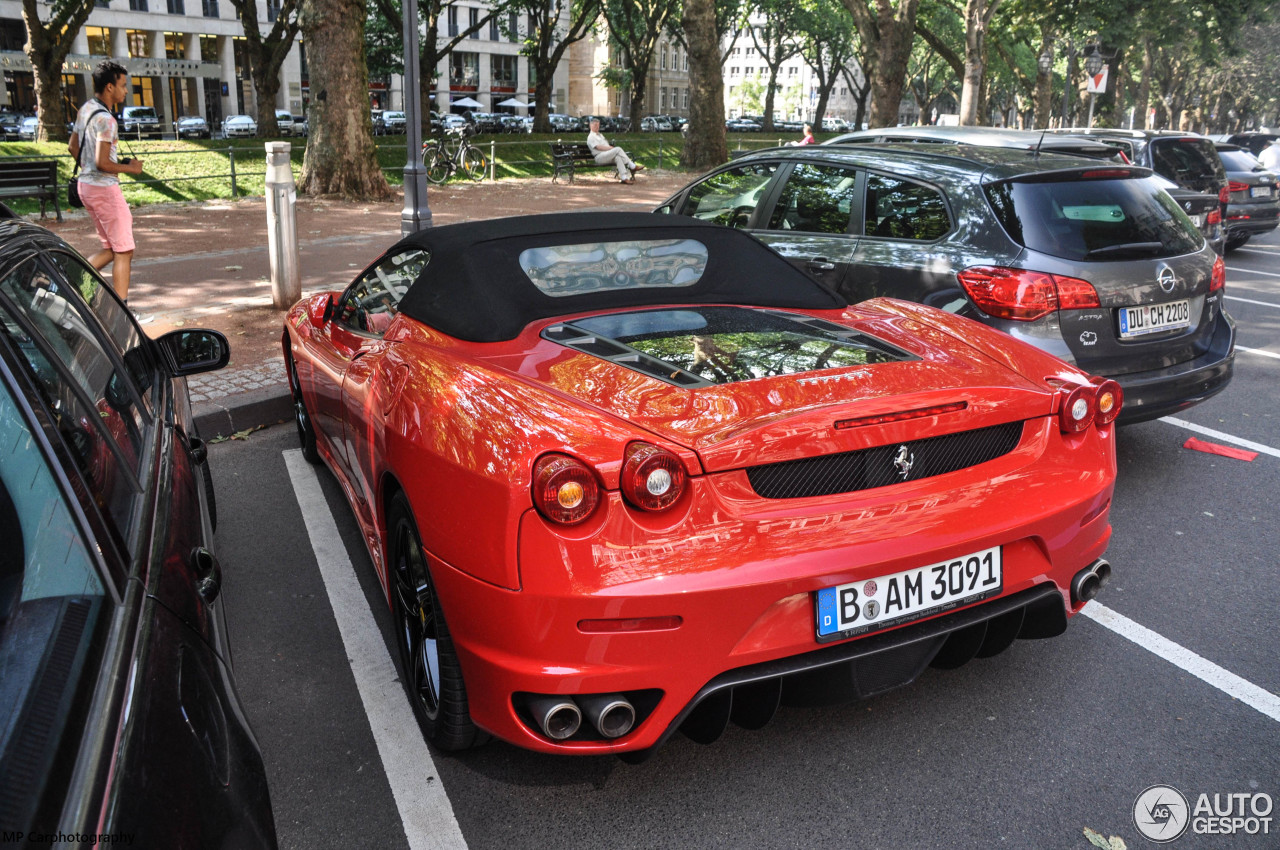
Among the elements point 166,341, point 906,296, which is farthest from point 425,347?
point 906,296

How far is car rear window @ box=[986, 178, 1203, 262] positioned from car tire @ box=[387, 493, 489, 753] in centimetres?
334

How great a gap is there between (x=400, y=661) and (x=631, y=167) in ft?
75.5

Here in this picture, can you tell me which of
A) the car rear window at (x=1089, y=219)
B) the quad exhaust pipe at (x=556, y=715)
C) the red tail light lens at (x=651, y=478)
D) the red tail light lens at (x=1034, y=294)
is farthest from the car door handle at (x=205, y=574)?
the car rear window at (x=1089, y=219)

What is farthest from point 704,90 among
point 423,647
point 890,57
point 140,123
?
point 140,123

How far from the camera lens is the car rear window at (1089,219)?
492 centimetres

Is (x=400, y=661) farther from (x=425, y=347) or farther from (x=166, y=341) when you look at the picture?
(x=166, y=341)

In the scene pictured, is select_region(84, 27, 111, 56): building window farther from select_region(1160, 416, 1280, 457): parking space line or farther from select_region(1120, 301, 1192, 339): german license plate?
select_region(1120, 301, 1192, 339): german license plate

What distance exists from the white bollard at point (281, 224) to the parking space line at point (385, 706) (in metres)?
4.77

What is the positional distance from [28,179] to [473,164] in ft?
35.2

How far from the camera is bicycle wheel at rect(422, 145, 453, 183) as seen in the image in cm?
2262

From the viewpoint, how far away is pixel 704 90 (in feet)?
82.7

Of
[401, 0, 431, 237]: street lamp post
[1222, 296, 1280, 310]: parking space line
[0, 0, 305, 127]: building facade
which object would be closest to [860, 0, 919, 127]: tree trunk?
[1222, 296, 1280, 310]: parking space line

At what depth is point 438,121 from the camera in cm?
3750

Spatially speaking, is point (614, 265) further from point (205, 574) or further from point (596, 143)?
point (596, 143)
